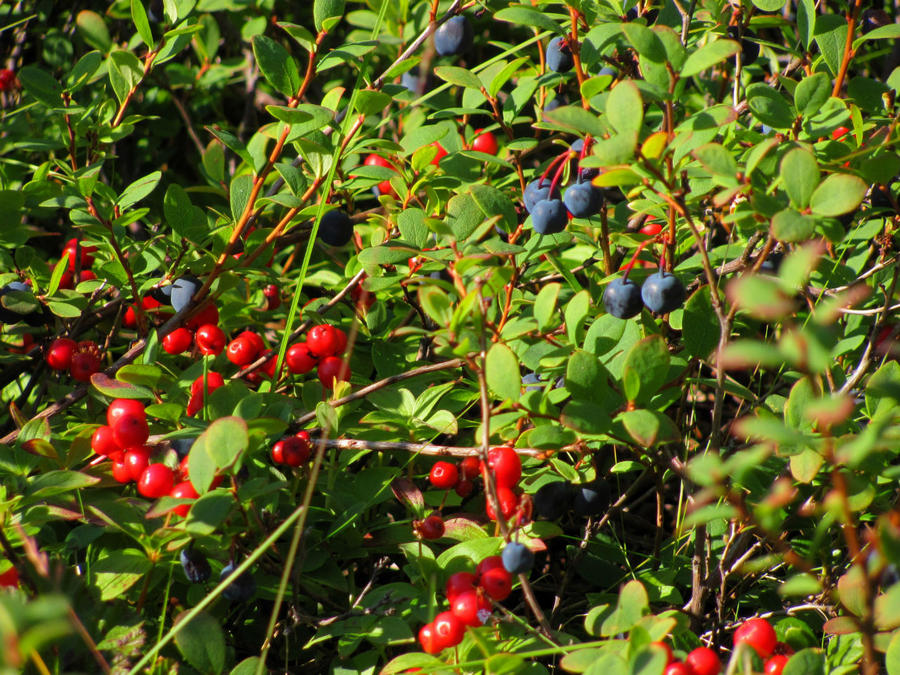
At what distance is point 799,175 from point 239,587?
1109 mm

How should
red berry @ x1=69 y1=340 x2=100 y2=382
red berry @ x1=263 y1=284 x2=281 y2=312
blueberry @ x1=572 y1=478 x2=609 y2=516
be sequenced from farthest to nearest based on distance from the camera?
red berry @ x1=263 y1=284 x2=281 y2=312, red berry @ x1=69 y1=340 x2=100 y2=382, blueberry @ x1=572 y1=478 x2=609 y2=516

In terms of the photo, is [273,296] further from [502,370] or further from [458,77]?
[502,370]

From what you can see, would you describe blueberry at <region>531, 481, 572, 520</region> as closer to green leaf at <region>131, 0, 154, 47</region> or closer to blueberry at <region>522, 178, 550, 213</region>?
blueberry at <region>522, 178, 550, 213</region>

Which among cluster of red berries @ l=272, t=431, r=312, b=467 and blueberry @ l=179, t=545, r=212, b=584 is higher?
cluster of red berries @ l=272, t=431, r=312, b=467

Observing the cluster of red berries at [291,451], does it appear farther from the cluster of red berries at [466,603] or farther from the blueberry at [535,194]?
the blueberry at [535,194]

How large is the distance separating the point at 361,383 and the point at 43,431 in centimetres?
67

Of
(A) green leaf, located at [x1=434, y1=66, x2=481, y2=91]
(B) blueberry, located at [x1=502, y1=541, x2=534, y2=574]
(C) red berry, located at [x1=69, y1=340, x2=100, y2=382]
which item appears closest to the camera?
(B) blueberry, located at [x1=502, y1=541, x2=534, y2=574]

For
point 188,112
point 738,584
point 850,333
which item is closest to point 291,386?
point 738,584

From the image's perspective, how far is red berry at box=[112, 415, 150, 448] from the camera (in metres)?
1.57

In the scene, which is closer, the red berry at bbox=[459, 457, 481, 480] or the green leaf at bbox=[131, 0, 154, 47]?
the red berry at bbox=[459, 457, 481, 480]

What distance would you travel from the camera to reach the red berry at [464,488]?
175 cm

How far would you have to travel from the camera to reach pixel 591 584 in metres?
1.96

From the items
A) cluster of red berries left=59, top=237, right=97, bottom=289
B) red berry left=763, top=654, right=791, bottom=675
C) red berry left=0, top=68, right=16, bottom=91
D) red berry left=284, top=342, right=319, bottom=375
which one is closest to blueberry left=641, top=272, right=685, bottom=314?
red berry left=763, top=654, right=791, bottom=675

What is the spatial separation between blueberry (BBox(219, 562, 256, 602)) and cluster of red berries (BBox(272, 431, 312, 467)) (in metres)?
0.22
